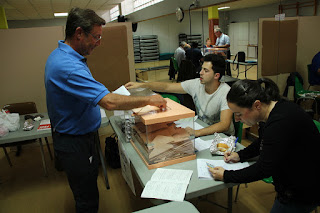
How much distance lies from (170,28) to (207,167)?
3.69 m

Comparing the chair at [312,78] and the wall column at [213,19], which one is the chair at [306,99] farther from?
the wall column at [213,19]

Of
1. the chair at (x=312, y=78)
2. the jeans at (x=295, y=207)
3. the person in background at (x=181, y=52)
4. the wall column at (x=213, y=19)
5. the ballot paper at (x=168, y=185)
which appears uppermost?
the wall column at (x=213, y=19)

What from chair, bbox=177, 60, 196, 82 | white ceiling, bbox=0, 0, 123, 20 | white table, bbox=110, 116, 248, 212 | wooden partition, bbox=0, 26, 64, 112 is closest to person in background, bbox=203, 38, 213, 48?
chair, bbox=177, 60, 196, 82

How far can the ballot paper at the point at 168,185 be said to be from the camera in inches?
Result: 50.7

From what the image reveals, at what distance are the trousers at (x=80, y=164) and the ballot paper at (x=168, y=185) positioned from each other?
0.53 m

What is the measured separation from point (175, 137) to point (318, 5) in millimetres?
1875

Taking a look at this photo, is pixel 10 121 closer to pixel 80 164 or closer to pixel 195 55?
pixel 80 164

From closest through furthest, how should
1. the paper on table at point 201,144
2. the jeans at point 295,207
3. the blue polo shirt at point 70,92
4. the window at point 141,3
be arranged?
the jeans at point 295,207 → the blue polo shirt at point 70,92 → the paper on table at point 201,144 → the window at point 141,3

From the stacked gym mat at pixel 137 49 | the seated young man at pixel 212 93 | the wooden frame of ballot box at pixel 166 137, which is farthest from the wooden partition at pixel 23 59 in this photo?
the wooden frame of ballot box at pixel 166 137

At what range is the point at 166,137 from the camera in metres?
1.57

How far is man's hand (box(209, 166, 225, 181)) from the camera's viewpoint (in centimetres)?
138

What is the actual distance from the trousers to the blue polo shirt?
7cm

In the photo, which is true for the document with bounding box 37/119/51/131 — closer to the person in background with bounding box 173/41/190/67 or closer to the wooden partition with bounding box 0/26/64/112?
the wooden partition with bounding box 0/26/64/112

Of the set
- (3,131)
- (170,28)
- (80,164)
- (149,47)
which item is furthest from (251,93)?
(149,47)
